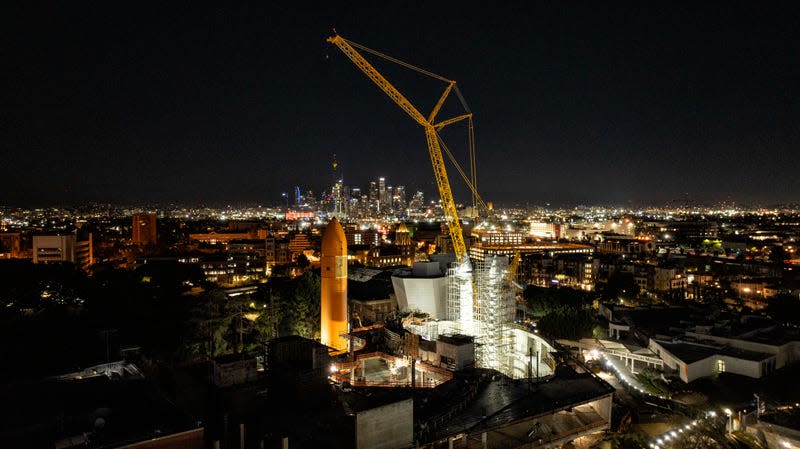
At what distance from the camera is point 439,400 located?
11891mm

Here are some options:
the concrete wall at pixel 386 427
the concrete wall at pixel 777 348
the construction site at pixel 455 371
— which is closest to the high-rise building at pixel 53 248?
the construction site at pixel 455 371

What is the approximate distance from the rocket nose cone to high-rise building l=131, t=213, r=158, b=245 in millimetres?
62108

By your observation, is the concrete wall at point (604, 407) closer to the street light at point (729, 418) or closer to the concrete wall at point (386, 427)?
the street light at point (729, 418)

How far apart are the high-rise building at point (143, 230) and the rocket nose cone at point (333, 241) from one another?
2445 inches

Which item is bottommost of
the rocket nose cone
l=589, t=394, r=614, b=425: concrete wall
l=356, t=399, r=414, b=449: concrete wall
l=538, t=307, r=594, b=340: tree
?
l=538, t=307, r=594, b=340: tree

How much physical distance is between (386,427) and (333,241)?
40.5ft

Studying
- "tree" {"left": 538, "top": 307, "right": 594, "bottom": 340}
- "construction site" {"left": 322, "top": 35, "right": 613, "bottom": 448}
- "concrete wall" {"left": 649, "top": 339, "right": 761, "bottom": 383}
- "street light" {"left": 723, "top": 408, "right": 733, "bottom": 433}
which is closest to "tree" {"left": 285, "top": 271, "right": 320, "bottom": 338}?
"construction site" {"left": 322, "top": 35, "right": 613, "bottom": 448}

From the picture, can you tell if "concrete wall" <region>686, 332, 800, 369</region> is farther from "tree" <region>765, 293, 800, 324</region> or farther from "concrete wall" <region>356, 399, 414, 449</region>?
"concrete wall" <region>356, 399, 414, 449</region>

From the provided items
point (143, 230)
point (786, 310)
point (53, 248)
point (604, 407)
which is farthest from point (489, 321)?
point (143, 230)

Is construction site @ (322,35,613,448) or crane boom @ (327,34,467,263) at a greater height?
crane boom @ (327,34,467,263)

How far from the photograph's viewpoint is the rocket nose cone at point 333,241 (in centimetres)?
2014

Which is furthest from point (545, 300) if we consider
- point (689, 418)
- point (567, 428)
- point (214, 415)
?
Answer: point (214, 415)

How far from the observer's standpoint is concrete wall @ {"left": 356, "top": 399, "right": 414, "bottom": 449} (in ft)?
27.3

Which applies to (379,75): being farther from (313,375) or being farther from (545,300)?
(313,375)
